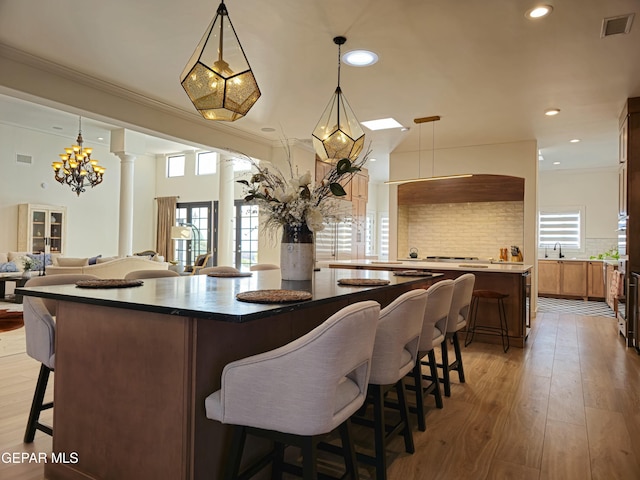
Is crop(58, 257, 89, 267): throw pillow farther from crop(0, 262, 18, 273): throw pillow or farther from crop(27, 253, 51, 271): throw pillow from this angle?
crop(0, 262, 18, 273): throw pillow

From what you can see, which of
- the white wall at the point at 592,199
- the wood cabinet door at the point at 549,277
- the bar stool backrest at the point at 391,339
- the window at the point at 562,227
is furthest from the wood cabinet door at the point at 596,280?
the bar stool backrest at the point at 391,339

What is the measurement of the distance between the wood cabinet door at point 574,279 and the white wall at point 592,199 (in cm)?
76

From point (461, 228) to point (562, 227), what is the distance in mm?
3331

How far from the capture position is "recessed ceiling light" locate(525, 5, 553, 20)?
2.98 m

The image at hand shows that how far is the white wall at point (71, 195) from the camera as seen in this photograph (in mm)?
9406

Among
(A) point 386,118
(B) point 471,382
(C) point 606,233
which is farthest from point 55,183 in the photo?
(C) point 606,233

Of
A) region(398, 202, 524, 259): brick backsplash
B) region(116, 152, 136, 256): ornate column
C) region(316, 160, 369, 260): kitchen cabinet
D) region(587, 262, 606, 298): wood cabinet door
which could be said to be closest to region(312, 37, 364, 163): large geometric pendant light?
region(316, 160, 369, 260): kitchen cabinet

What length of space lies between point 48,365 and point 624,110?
20.1ft

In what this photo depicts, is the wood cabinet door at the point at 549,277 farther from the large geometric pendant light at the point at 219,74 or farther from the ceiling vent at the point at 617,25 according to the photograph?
the large geometric pendant light at the point at 219,74

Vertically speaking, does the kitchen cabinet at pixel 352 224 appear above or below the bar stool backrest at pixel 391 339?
above

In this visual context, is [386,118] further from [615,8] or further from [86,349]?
[86,349]

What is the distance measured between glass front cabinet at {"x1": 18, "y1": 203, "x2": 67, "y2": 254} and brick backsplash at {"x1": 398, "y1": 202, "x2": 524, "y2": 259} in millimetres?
7925

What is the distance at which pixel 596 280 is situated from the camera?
28.8 feet

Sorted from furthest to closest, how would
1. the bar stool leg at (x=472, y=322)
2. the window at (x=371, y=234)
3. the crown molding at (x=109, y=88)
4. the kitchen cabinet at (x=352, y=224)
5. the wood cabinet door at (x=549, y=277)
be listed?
1. the window at (x=371, y=234)
2. the wood cabinet door at (x=549, y=277)
3. the kitchen cabinet at (x=352, y=224)
4. the bar stool leg at (x=472, y=322)
5. the crown molding at (x=109, y=88)
